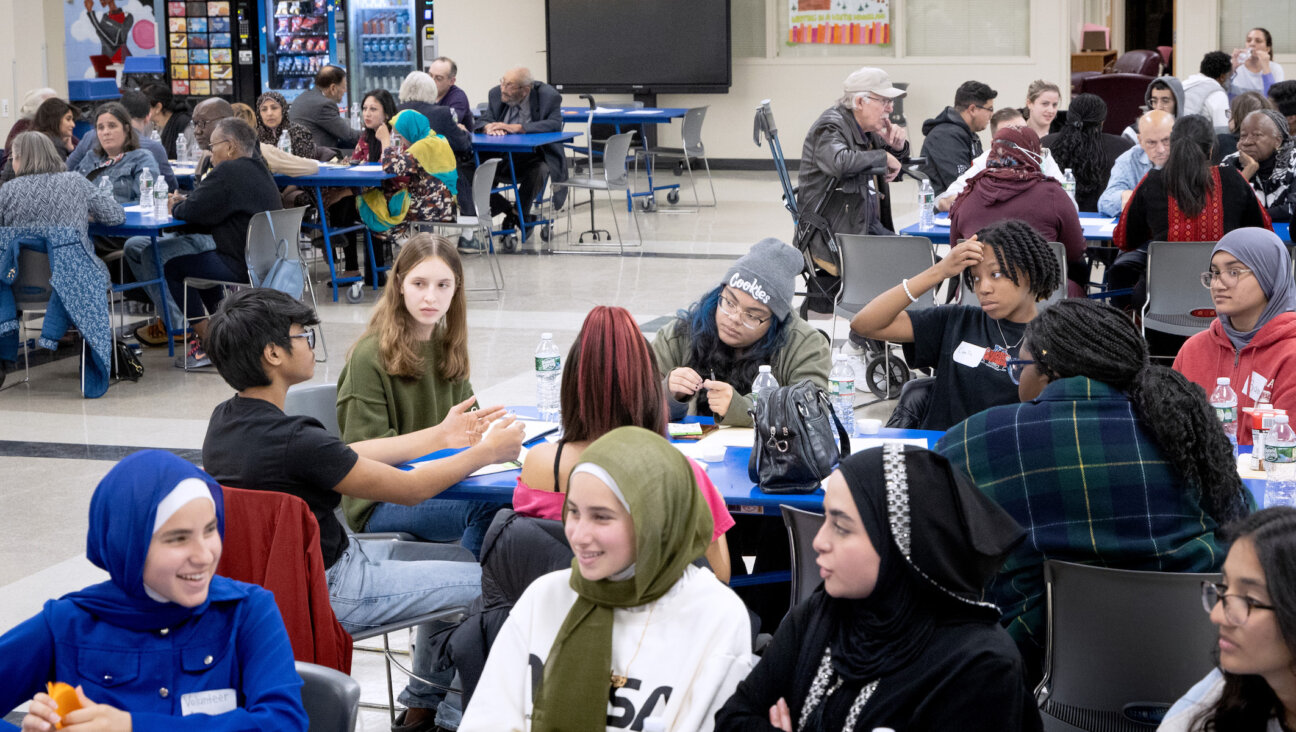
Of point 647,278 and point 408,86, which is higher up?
point 408,86

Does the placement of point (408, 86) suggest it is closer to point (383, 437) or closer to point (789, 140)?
point (789, 140)

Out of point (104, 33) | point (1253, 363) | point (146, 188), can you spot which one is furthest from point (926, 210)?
point (104, 33)

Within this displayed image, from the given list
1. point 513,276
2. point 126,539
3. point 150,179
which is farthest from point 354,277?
point 126,539

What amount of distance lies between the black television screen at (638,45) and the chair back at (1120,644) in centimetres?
1374

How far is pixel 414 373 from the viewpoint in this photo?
363cm

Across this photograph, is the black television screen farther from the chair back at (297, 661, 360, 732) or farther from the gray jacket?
the chair back at (297, 661, 360, 732)

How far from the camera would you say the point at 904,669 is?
76.4 inches

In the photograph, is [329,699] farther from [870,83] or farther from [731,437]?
[870,83]

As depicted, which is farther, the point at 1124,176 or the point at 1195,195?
the point at 1124,176

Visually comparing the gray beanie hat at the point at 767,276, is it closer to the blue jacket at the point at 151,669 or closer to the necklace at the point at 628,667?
the necklace at the point at 628,667

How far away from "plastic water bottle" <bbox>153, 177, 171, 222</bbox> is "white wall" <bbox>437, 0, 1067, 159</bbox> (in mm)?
9388

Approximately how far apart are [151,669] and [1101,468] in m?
1.68

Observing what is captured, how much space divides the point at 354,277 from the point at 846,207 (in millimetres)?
3794

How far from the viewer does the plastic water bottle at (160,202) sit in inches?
292
